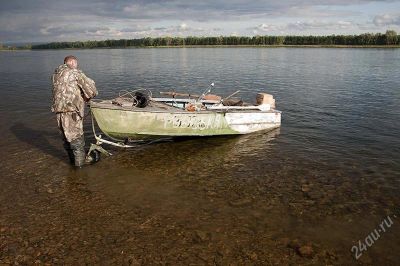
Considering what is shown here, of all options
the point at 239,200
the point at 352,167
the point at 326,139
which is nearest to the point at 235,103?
the point at 326,139

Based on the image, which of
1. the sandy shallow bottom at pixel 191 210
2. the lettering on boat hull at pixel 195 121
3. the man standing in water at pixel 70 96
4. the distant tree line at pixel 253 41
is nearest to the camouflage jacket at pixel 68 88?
the man standing in water at pixel 70 96

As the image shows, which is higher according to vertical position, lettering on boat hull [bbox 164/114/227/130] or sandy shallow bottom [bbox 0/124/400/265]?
lettering on boat hull [bbox 164/114/227/130]

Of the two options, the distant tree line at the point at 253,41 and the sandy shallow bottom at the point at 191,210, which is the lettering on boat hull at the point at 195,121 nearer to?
the sandy shallow bottom at the point at 191,210

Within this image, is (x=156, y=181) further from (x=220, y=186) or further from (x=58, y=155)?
(x=58, y=155)

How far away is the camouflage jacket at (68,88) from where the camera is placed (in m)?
8.68

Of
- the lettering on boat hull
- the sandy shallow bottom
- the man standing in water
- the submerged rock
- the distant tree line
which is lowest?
the submerged rock

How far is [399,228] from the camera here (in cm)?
679

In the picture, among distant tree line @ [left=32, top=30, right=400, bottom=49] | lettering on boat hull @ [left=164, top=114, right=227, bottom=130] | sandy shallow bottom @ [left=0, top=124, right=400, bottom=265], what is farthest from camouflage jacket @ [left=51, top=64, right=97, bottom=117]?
distant tree line @ [left=32, top=30, right=400, bottom=49]

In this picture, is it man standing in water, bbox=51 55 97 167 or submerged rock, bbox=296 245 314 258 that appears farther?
man standing in water, bbox=51 55 97 167

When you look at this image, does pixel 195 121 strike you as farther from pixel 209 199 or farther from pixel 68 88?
pixel 68 88

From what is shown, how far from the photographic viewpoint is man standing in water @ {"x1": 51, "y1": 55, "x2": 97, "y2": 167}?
8.70m

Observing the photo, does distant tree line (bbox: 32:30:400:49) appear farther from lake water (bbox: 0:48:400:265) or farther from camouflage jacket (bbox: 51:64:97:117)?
camouflage jacket (bbox: 51:64:97:117)

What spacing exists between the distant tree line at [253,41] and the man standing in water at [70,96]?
12136cm

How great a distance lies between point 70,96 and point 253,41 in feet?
465
